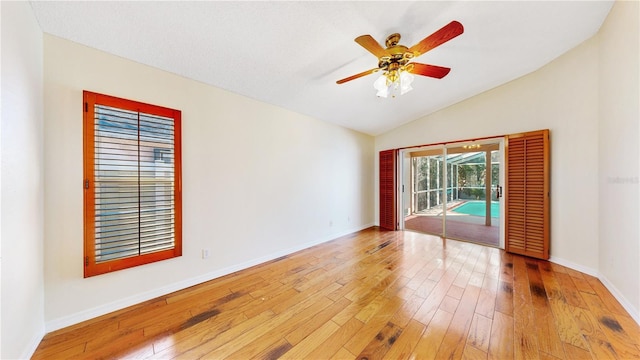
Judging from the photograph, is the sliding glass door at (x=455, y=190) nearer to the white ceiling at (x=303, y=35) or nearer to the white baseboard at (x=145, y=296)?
the white ceiling at (x=303, y=35)

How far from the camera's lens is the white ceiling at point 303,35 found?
166 cm

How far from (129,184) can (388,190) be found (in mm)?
4724

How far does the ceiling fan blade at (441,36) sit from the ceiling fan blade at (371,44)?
0.81ft

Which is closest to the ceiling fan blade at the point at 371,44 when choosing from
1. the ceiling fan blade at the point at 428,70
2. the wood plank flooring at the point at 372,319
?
the ceiling fan blade at the point at 428,70

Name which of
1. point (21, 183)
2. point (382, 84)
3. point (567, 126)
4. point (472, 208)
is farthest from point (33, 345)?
point (472, 208)

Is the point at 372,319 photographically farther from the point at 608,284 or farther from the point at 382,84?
the point at 608,284

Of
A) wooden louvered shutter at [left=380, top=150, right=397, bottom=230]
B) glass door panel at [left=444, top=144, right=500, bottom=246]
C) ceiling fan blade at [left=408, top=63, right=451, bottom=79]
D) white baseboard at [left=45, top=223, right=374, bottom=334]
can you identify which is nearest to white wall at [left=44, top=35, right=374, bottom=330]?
white baseboard at [left=45, top=223, right=374, bottom=334]

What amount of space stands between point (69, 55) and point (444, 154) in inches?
215

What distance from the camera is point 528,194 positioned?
3.33 m

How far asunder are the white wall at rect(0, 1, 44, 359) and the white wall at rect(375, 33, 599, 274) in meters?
3.95

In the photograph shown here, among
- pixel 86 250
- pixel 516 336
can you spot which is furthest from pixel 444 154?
pixel 86 250

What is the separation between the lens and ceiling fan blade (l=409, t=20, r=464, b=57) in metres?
1.43

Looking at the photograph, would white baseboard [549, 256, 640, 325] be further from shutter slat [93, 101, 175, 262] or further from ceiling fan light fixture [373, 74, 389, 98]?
shutter slat [93, 101, 175, 262]

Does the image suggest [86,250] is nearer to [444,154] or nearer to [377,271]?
[377,271]
